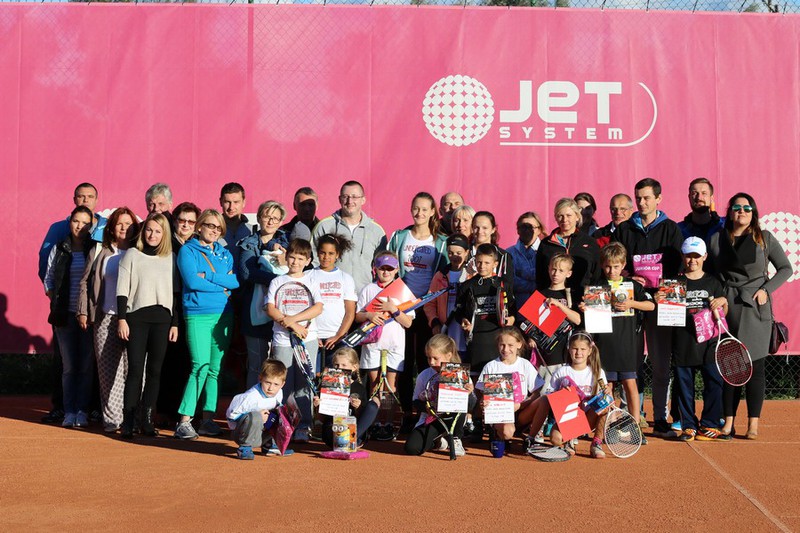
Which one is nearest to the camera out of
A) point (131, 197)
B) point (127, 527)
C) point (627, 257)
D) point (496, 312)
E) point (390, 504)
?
point (127, 527)

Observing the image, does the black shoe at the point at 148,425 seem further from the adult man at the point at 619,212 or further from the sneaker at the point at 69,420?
the adult man at the point at 619,212

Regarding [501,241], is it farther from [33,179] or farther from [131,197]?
[33,179]

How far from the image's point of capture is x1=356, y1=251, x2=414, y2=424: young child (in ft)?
22.4

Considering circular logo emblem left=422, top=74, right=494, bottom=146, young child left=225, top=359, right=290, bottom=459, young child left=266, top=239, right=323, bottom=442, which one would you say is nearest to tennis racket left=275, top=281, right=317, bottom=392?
young child left=266, top=239, right=323, bottom=442

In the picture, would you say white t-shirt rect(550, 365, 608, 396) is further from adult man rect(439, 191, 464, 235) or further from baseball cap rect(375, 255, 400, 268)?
adult man rect(439, 191, 464, 235)

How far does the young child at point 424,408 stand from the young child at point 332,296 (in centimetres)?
74

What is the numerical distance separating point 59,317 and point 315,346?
220cm

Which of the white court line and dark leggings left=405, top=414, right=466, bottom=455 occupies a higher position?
dark leggings left=405, top=414, right=466, bottom=455

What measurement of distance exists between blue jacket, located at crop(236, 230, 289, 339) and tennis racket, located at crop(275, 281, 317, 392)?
29 centimetres

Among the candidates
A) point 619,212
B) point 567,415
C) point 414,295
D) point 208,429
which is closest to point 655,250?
point 619,212

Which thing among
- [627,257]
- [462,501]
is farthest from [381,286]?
[462,501]

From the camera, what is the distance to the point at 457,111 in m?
9.05

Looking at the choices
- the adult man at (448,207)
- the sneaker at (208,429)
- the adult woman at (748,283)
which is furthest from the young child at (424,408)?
the adult woman at (748,283)

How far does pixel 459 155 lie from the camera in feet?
29.8
